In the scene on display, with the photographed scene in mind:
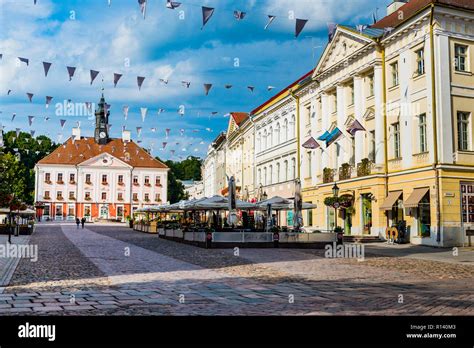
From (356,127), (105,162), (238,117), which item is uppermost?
(238,117)

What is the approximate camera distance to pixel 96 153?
105m

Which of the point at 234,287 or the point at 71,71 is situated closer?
the point at 234,287

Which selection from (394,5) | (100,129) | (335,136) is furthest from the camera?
(100,129)

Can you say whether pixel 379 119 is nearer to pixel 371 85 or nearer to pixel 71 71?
pixel 371 85

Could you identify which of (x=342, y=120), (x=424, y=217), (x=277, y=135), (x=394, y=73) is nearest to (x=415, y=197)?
(x=424, y=217)

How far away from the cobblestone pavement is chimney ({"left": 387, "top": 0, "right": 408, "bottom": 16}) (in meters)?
25.0

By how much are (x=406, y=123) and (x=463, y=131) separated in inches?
116

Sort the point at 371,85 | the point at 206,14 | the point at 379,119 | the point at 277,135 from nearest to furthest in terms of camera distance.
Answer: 1. the point at 206,14
2. the point at 379,119
3. the point at 371,85
4. the point at 277,135

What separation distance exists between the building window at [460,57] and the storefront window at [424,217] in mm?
6821

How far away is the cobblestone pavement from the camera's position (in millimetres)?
9008

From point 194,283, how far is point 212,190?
75171 mm

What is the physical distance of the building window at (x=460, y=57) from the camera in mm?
28891

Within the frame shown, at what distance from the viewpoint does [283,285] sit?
12422 mm

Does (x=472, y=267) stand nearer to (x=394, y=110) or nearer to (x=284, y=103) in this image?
(x=394, y=110)
